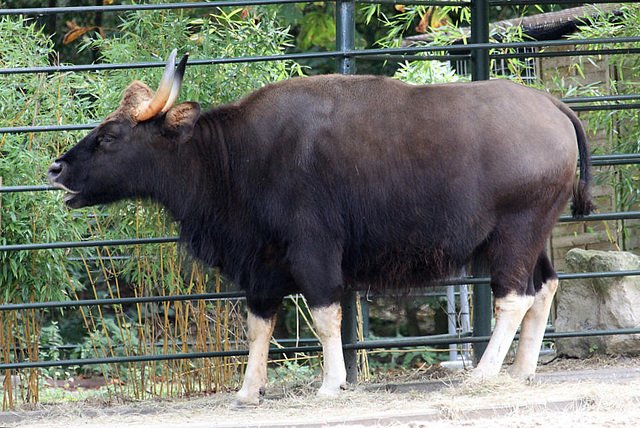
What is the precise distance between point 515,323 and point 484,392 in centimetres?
58

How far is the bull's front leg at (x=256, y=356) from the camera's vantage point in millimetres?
5488

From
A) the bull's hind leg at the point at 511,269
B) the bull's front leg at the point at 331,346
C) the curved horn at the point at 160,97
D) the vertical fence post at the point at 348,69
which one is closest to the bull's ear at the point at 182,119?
the curved horn at the point at 160,97

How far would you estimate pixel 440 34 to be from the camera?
29.5ft

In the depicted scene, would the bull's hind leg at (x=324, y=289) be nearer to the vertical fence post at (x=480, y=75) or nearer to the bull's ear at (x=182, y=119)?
the bull's ear at (x=182, y=119)

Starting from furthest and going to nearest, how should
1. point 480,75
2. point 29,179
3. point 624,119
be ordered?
point 624,119 → point 480,75 → point 29,179

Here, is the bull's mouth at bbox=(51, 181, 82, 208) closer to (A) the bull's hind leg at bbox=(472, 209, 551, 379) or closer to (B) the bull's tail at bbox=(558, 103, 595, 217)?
(A) the bull's hind leg at bbox=(472, 209, 551, 379)

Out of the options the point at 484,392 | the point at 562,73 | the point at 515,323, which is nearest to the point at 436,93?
the point at 515,323

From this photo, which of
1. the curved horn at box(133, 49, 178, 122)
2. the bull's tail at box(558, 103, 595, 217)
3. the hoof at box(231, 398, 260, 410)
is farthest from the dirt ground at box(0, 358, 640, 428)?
the curved horn at box(133, 49, 178, 122)

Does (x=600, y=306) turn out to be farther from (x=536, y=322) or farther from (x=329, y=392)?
(x=329, y=392)

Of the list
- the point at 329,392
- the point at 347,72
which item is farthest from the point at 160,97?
the point at 329,392

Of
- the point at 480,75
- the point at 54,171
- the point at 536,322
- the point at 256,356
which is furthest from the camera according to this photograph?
the point at 480,75

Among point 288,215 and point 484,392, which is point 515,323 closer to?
point 484,392

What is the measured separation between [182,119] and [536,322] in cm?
273

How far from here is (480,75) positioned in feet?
21.5
